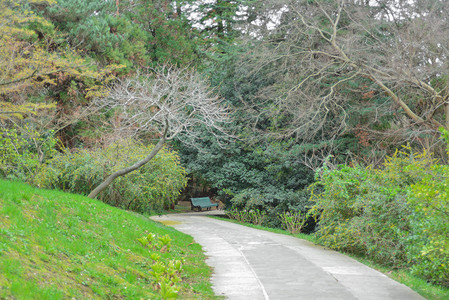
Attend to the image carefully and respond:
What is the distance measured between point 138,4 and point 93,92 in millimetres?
12462

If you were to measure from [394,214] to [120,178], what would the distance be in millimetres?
9265

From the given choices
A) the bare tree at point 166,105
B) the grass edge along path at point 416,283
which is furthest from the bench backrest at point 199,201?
the grass edge along path at point 416,283

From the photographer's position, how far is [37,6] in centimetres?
2017

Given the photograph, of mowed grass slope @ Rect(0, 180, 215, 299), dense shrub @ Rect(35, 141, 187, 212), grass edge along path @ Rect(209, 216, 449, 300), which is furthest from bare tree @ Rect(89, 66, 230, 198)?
grass edge along path @ Rect(209, 216, 449, 300)

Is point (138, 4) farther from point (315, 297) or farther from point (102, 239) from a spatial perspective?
point (315, 297)

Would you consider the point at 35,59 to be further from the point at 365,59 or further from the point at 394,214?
the point at 365,59

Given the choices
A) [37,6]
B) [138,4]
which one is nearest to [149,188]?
[37,6]

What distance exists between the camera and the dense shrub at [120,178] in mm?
14695

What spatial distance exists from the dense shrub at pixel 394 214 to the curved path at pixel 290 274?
69 cm

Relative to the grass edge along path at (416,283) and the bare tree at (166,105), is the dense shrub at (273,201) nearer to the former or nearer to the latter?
the bare tree at (166,105)

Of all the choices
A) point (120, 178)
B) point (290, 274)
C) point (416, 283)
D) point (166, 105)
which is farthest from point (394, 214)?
point (120, 178)

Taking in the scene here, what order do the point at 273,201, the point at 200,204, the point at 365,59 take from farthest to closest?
the point at 200,204 → the point at 273,201 → the point at 365,59

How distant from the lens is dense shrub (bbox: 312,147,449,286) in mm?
7074

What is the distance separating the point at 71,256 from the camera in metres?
6.41
